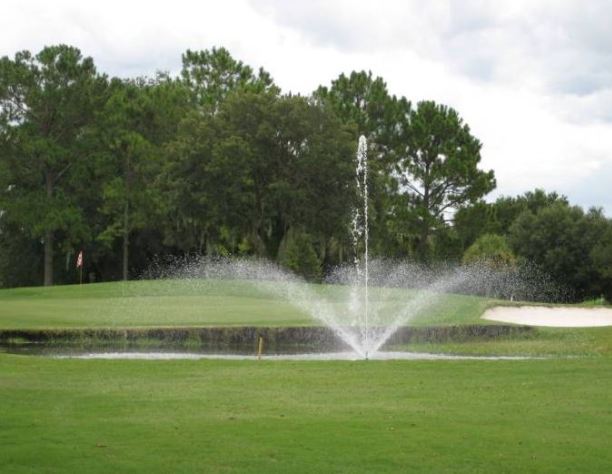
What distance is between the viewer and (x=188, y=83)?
249ft

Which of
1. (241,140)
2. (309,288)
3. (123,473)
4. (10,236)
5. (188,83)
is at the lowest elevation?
(123,473)

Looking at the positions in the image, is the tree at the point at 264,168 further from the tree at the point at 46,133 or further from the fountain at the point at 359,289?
the tree at the point at 46,133

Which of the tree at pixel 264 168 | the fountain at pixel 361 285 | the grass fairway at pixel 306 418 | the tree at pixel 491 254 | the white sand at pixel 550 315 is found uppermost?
the tree at pixel 264 168

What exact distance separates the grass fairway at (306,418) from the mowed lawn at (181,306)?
36.5ft

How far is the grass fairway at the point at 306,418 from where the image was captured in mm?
8969

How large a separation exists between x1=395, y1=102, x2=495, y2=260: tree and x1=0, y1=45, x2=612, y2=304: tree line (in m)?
0.10

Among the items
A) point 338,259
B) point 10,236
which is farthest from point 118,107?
point 338,259

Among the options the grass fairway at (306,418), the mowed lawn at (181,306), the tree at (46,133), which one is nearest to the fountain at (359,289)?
the mowed lawn at (181,306)

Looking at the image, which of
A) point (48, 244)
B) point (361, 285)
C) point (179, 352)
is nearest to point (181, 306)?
point (179, 352)

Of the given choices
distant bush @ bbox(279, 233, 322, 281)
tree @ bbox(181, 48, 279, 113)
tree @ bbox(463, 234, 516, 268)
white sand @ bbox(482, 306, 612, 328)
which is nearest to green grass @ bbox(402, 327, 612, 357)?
white sand @ bbox(482, 306, 612, 328)

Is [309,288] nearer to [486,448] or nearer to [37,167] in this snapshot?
[37,167]

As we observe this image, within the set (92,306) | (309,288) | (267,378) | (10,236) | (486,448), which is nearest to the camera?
(486,448)

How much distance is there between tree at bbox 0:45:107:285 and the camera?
53.1 meters

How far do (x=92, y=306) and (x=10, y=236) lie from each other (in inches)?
1256
